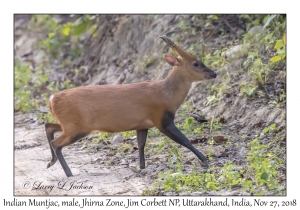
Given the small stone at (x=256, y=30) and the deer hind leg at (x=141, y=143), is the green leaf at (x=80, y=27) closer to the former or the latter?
the small stone at (x=256, y=30)

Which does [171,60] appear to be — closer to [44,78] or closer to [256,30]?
[256,30]

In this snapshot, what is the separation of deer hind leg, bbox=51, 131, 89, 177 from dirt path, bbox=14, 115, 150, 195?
116 mm

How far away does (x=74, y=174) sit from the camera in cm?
802

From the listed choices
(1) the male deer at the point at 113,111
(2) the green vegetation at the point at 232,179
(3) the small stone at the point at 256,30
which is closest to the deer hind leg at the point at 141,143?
(1) the male deer at the point at 113,111

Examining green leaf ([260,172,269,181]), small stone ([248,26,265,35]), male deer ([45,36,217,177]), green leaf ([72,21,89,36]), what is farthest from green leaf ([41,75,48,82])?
green leaf ([260,172,269,181])

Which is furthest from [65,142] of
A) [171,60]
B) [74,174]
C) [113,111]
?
[171,60]

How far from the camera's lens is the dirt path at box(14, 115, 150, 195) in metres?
7.35

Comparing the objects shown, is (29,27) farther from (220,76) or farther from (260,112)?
(260,112)

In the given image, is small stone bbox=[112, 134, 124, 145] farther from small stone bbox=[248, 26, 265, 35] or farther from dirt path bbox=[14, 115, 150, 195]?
small stone bbox=[248, 26, 265, 35]

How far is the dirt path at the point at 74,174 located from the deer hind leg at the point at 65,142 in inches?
4.6

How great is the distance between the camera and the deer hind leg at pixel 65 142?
780 cm
